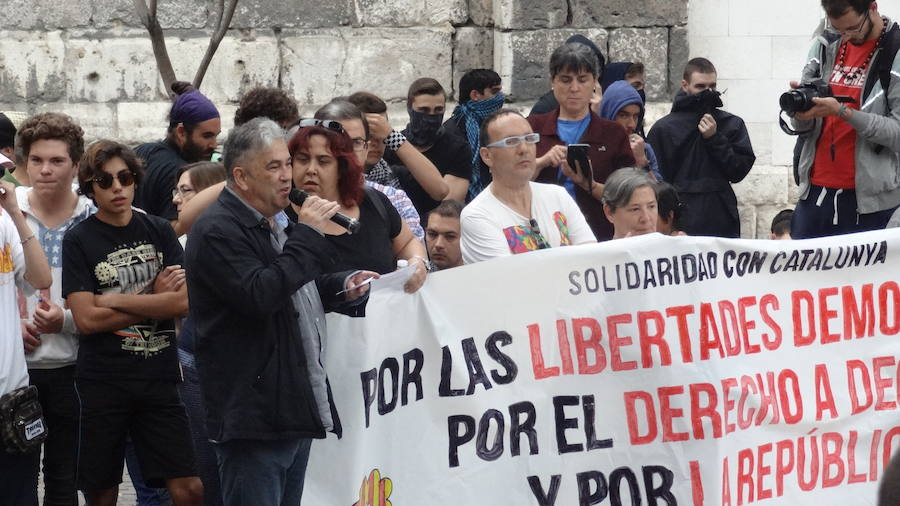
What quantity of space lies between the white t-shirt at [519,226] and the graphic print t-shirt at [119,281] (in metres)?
1.23

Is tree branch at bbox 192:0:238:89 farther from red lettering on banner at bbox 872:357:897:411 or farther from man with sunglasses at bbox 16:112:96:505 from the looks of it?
red lettering on banner at bbox 872:357:897:411

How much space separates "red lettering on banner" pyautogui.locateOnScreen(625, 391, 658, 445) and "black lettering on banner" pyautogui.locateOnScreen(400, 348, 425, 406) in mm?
768

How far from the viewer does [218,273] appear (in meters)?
4.93

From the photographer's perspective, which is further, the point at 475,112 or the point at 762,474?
the point at 475,112

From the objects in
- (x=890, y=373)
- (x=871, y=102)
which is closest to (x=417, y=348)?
(x=890, y=373)

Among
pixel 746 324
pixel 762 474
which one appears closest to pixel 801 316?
pixel 746 324

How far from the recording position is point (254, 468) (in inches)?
198

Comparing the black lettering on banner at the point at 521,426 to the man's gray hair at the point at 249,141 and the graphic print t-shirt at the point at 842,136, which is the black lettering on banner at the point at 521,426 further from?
the graphic print t-shirt at the point at 842,136

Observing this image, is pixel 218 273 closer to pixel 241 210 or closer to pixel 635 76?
pixel 241 210

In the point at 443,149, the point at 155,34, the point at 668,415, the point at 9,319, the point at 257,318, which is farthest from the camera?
the point at 155,34

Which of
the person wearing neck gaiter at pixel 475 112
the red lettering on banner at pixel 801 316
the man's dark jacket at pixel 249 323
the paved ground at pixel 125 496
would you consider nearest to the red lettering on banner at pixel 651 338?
the red lettering on banner at pixel 801 316

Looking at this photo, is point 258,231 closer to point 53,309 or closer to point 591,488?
point 53,309

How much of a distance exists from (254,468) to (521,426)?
Answer: 1.06 metres

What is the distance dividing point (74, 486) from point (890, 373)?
3.22 m
